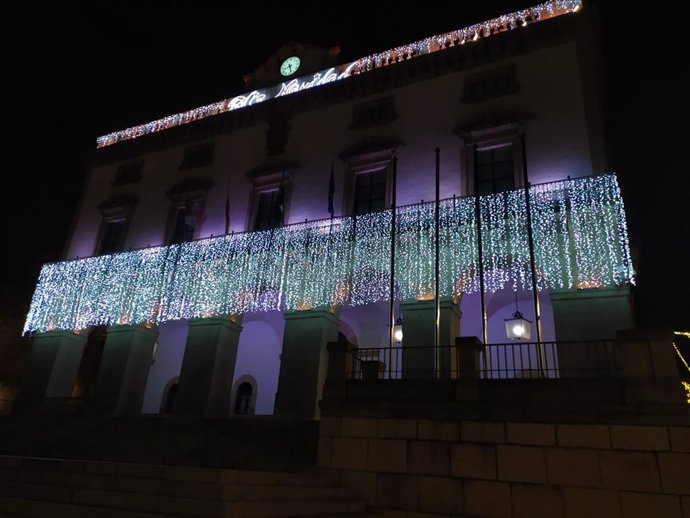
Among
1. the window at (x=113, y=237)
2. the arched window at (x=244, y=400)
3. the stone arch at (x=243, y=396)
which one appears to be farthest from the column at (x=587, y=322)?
the window at (x=113, y=237)

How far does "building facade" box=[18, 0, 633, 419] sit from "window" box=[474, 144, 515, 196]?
6cm

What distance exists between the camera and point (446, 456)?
941 cm

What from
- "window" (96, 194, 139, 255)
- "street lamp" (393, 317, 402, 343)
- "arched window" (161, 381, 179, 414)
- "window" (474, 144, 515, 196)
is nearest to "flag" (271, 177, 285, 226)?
"street lamp" (393, 317, 402, 343)

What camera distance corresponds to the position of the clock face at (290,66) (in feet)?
75.7

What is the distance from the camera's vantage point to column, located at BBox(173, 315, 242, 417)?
56.5ft

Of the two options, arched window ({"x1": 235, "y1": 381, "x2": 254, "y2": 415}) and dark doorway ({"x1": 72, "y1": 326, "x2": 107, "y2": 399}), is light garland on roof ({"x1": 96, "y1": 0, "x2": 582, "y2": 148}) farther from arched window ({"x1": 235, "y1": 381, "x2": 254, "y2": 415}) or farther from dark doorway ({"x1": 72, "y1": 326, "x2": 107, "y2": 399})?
arched window ({"x1": 235, "y1": 381, "x2": 254, "y2": 415})

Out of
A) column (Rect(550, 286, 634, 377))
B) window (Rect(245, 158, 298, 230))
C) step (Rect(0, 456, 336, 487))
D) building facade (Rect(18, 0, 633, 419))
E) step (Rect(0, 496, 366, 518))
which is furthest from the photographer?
window (Rect(245, 158, 298, 230))

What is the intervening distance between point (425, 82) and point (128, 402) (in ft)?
53.4

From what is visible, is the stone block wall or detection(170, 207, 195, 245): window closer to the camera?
the stone block wall

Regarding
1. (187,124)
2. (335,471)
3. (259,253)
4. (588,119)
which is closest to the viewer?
(335,471)

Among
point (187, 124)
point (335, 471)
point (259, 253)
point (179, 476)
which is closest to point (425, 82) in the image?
point (259, 253)

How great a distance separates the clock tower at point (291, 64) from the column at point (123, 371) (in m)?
12.2

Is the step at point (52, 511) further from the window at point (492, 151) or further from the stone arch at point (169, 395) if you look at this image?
the stone arch at point (169, 395)

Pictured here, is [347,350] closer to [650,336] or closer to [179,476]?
[179,476]
